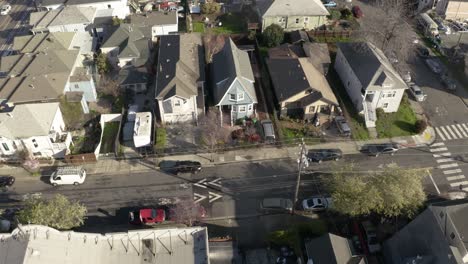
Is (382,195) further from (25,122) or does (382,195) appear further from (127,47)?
(127,47)

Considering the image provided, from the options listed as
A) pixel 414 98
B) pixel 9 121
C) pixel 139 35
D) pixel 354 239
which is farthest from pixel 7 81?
pixel 414 98

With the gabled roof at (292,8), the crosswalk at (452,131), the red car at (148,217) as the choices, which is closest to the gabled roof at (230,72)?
the gabled roof at (292,8)

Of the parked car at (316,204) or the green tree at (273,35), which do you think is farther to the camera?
the green tree at (273,35)

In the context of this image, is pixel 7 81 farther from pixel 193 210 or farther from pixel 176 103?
pixel 193 210

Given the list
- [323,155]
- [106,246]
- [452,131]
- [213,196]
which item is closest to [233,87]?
[323,155]

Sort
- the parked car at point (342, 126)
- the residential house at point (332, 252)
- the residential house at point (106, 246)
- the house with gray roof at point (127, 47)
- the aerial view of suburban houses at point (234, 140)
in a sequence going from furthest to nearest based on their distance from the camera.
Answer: the house with gray roof at point (127, 47)
the parked car at point (342, 126)
the aerial view of suburban houses at point (234, 140)
the residential house at point (332, 252)
the residential house at point (106, 246)

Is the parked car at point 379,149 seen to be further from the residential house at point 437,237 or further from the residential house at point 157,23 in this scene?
the residential house at point 157,23

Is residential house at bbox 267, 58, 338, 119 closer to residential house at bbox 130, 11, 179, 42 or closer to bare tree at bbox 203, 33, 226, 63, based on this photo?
bare tree at bbox 203, 33, 226, 63
